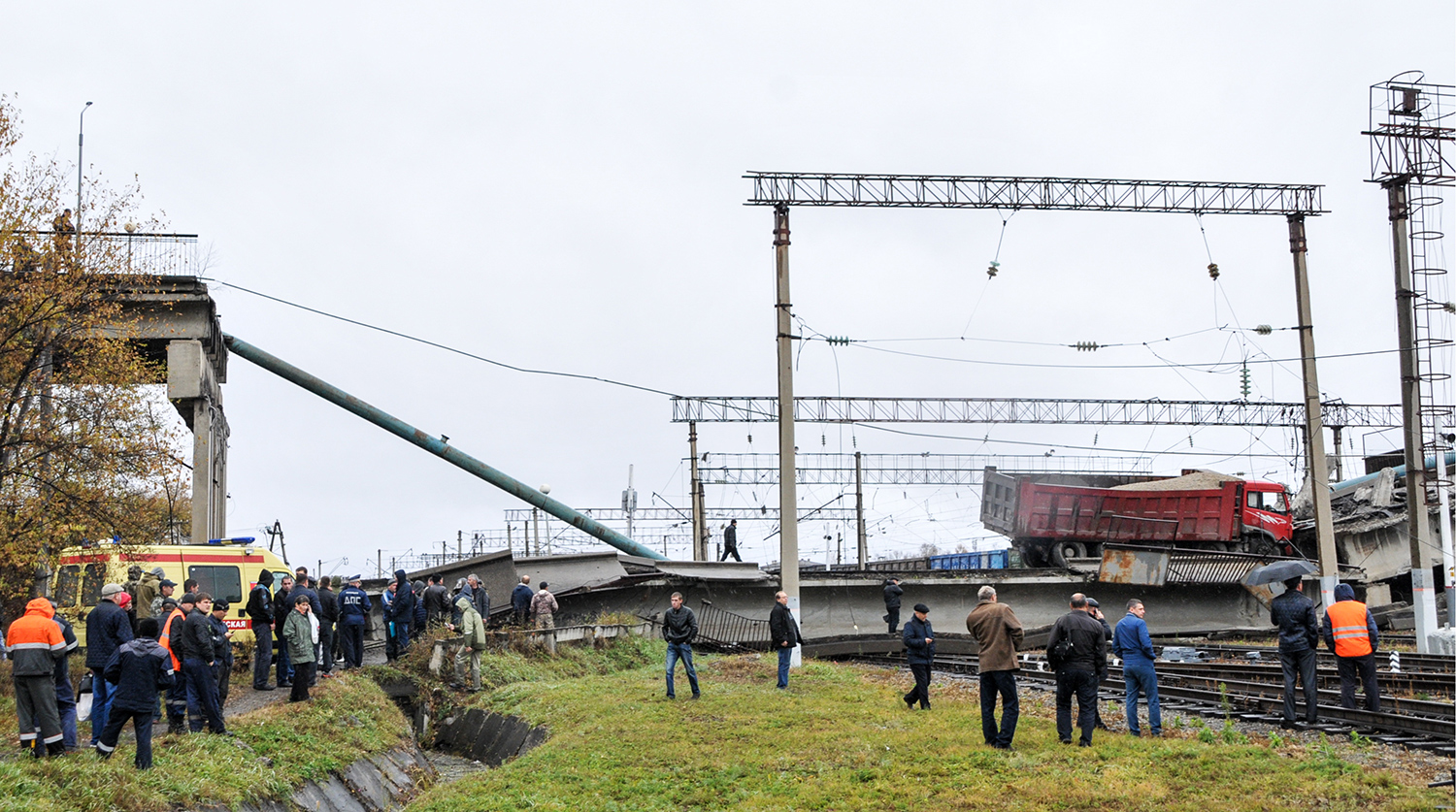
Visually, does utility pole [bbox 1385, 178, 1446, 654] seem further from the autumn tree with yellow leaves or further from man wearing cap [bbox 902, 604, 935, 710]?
the autumn tree with yellow leaves

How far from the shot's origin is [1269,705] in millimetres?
13867

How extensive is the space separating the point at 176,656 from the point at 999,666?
342 inches

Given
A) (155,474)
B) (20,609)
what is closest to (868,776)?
(155,474)

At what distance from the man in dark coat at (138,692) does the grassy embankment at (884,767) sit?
103 inches

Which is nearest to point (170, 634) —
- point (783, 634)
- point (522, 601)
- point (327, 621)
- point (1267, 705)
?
point (327, 621)

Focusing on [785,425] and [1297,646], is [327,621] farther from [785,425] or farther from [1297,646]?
[1297,646]

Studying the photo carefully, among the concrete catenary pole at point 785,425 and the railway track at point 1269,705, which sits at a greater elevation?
the concrete catenary pole at point 785,425

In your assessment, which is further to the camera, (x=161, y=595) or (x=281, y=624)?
(x=281, y=624)

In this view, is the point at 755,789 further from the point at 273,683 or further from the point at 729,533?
the point at 729,533

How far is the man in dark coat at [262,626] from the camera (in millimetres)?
15953

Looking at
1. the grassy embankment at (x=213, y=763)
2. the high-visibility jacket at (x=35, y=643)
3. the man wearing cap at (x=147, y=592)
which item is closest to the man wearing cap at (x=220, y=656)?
the grassy embankment at (x=213, y=763)

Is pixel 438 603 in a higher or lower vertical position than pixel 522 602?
higher

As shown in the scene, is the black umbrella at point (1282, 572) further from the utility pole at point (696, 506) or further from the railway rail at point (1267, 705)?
the utility pole at point (696, 506)

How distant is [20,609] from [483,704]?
7.29 m
